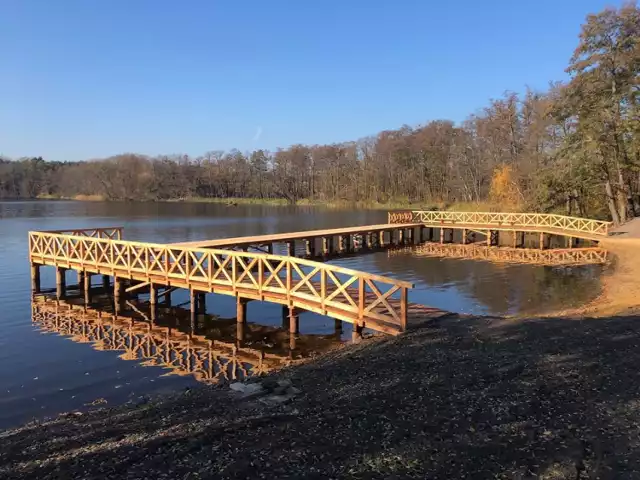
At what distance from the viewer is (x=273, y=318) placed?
16125mm

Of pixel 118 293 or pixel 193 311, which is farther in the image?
pixel 118 293

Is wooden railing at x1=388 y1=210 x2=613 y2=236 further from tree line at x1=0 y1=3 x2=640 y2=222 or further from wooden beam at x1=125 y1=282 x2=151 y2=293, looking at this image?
wooden beam at x1=125 y1=282 x2=151 y2=293

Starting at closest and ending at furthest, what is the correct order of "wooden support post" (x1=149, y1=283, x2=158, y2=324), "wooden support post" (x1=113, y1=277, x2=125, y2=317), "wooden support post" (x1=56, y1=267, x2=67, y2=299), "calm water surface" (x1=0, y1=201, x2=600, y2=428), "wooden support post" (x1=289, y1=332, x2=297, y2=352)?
1. "calm water surface" (x1=0, y1=201, x2=600, y2=428)
2. "wooden support post" (x1=289, y1=332, x2=297, y2=352)
3. "wooden support post" (x1=149, y1=283, x2=158, y2=324)
4. "wooden support post" (x1=113, y1=277, x2=125, y2=317)
5. "wooden support post" (x1=56, y1=267, x2=67, y2=299)

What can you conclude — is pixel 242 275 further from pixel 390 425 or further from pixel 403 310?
pixel 390 425

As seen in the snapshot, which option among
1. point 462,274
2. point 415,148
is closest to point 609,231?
point 462,274

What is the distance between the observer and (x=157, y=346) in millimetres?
13438

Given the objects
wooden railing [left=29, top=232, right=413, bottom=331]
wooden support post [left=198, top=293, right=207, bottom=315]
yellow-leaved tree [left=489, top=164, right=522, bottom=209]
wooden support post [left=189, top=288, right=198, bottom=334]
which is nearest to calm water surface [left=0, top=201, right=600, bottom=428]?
wooden support post [left=198, top=293, right=207, bottom=315]

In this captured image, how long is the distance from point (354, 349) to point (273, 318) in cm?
615

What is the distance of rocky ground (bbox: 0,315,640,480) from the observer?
5184 millimetres

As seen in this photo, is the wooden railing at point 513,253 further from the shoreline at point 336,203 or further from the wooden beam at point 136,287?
the wooden beam at point 136,287

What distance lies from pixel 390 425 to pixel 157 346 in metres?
9.03

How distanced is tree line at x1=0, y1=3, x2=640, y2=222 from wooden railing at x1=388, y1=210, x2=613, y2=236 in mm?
2989

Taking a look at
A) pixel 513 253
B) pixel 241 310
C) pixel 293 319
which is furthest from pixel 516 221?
pixel 241 310

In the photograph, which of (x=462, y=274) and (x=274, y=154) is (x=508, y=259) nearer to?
(x=462, y=274)
